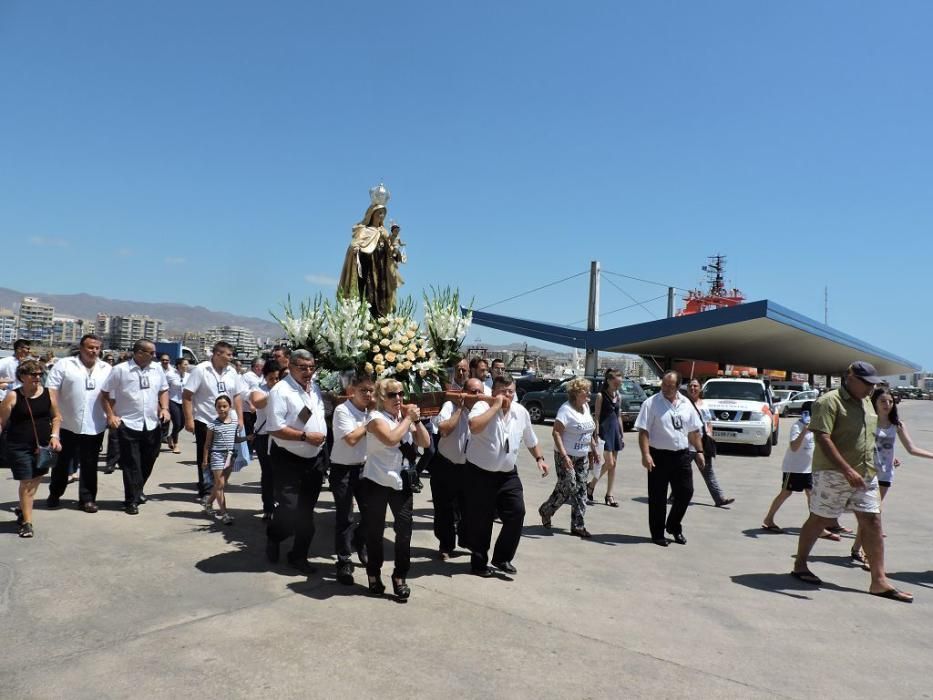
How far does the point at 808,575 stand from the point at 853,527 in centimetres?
304

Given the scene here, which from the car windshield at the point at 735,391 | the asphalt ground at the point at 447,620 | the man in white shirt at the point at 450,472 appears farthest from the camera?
the car windshield at the point at 735,391

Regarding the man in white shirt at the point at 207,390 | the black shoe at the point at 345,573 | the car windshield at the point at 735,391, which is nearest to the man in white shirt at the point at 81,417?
the man in white shirt at the point at 207,390

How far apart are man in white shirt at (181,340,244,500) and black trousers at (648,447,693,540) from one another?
447 centimetres

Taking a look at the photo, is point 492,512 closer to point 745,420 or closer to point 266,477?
point 266,477

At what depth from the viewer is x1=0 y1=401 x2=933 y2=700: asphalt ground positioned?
11.8 ft

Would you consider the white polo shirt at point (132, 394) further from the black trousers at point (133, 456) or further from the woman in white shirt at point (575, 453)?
the woman in white shirt at point (575, 453)

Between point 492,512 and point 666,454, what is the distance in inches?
87.6

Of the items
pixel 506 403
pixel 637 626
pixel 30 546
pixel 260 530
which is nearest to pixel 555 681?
pixel 637 626

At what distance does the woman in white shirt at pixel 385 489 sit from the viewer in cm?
486

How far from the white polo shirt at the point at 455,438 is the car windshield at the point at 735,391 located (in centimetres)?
1275

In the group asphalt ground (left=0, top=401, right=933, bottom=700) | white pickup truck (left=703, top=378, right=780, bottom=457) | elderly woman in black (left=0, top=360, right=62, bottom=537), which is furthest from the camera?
white pickup truck (left=703, top=378, right=780, bottom=457)

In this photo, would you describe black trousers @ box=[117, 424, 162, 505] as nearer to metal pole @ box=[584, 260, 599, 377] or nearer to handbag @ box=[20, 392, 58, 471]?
handbag @ box=[20, 392, 58, 471]

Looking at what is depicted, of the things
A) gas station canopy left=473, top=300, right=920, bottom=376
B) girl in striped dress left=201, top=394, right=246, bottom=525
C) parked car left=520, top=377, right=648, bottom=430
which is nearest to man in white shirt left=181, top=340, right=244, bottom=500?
girl in striped dress left=201, top=394, right=246, bottom=525

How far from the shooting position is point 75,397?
7125 millimetres
